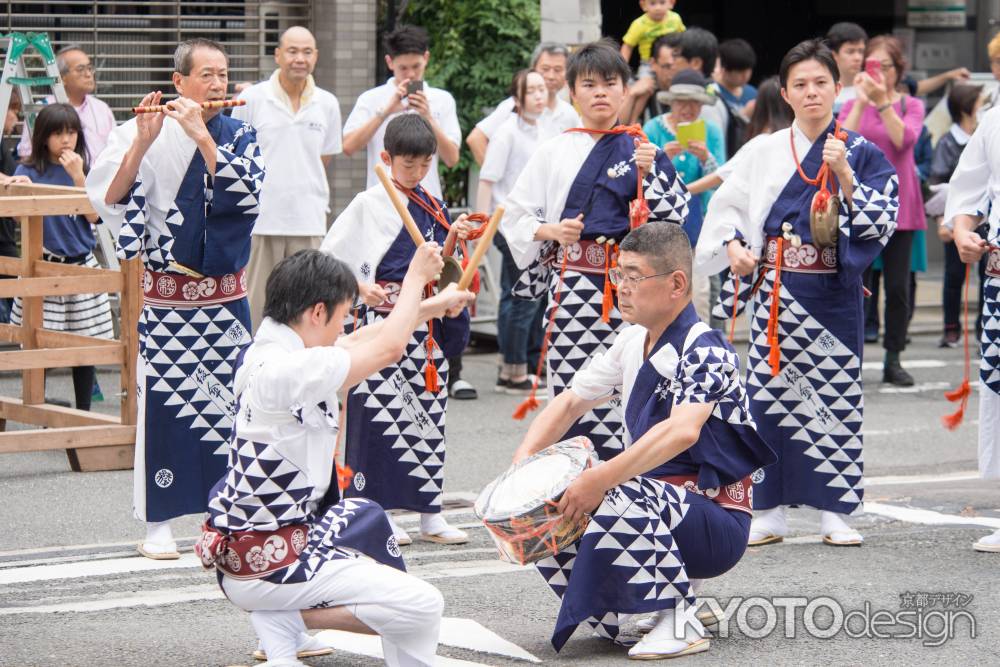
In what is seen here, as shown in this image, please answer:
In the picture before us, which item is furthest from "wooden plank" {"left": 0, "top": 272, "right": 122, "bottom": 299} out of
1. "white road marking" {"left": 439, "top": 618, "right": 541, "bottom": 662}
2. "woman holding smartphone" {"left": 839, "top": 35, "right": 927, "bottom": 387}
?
"woman holding smartphone" {"left": 839, "top": 35, "right": 927, "bottom": 387}

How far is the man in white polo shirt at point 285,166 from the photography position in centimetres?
885

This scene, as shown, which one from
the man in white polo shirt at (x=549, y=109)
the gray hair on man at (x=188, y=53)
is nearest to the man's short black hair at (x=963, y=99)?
the man in white polo shirt at (x=549, y=109)

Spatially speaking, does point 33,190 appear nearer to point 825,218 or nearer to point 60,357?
point 60,357

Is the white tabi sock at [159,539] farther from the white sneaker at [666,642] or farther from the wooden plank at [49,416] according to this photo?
the white sneaker at [666,642]

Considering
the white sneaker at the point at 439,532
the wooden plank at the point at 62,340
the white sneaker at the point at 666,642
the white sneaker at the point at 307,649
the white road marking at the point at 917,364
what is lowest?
the white road marking at the point at 917,364

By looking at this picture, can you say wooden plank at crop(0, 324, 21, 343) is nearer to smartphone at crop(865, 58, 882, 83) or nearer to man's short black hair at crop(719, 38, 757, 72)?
smartphone at crop(865, 58, 882, 83)

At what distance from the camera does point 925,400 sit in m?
9.76

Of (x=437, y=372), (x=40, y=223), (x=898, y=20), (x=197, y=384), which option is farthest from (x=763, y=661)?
(x=898, y=20)

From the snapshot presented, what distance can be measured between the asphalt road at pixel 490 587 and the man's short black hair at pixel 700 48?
9.83ft

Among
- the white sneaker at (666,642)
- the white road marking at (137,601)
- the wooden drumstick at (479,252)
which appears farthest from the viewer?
the white road marking at (137,601)

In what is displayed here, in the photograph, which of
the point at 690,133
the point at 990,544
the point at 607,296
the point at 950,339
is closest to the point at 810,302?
the point at 607,296

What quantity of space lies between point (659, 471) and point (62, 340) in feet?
13.0

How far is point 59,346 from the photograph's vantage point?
7.96 metres

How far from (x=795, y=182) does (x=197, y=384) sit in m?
2.43
